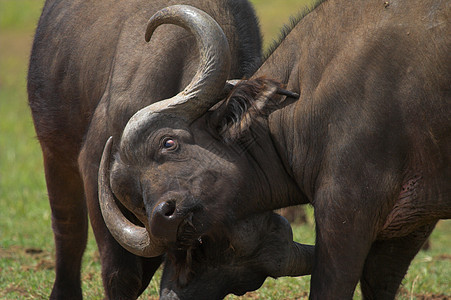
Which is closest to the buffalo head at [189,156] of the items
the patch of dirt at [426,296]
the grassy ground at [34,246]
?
the grassy ground at [34,246]

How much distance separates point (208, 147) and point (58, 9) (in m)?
2.50

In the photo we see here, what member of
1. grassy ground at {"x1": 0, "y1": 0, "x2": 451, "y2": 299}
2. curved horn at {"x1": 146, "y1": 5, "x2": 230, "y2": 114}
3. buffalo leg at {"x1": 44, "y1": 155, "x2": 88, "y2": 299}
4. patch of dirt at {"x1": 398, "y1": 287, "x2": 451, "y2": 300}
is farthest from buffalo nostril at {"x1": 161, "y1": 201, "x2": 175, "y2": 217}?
patch of dirt at {"x1": 398, "y1": 287, "x2": 451, "y2": 300}

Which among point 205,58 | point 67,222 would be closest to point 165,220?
point 205,58

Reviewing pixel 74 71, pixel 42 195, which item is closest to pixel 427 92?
pixel 74 71

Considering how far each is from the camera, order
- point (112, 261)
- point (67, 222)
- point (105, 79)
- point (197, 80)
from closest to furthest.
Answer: point (197, 80)
point (112, 261)
point (105, 79)
point (67, 222)

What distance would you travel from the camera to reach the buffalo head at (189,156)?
4.77m

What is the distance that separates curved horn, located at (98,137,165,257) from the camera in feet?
16.2

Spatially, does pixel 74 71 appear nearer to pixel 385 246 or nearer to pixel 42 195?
pixel 385 246

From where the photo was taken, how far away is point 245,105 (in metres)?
4.89

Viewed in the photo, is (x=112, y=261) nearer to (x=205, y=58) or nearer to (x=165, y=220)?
(x=165, y=220)

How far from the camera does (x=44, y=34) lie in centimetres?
671

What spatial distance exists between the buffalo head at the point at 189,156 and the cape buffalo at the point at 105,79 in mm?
17

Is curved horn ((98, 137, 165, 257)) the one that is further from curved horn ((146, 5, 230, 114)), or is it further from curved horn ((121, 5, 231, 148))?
curved horn ((146, 5, 230, 114))

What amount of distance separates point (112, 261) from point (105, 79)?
1.26m
